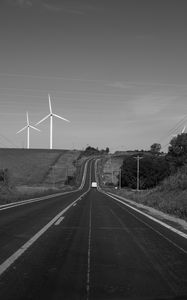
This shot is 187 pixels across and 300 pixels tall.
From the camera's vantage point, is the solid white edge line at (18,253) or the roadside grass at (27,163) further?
the roadside grass at (27,163)

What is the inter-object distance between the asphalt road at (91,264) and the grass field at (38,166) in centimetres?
11112

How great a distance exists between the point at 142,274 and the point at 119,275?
42 cm

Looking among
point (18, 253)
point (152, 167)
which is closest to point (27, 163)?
point (152, 167)

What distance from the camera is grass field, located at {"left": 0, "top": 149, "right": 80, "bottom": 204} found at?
136m

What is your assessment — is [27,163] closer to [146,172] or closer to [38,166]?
[38,166]

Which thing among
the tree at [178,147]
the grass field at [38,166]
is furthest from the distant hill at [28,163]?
the tree at [178,147]

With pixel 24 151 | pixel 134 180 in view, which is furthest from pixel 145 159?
pixel 24 151

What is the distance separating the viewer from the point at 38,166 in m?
156

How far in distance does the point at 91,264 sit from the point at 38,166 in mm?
147937

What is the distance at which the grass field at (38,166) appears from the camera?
135925mm

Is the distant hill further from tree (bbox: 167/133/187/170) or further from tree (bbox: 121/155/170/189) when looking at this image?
tree (bbox: 167/133/187/170)

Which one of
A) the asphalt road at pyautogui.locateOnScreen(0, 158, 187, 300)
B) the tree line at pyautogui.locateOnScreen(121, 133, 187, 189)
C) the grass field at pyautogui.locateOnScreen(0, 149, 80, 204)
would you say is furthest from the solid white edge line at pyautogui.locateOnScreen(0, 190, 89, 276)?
the tree line at pyautogui.locateOnScreen(121, 133, 187, 189)

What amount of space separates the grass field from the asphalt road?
11112 centimetres

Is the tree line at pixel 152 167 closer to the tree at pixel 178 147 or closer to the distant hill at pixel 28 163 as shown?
the tree at pixel 178 147
